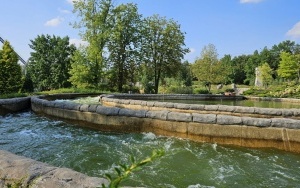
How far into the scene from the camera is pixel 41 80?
44.9 metres

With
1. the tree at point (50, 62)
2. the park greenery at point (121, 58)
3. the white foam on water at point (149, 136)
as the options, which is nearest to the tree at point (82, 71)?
the park greenery at point (121, 58)

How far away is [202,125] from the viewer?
6387 millimetres

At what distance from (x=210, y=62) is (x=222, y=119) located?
36.6 meters

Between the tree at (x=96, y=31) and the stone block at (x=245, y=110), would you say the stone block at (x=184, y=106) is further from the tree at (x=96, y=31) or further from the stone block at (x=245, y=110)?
the tree at (x=96, y=31)

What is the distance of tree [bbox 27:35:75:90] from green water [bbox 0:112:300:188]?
1492 inches

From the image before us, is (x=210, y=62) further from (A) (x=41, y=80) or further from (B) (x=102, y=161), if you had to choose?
(B) (x=102, y=161)

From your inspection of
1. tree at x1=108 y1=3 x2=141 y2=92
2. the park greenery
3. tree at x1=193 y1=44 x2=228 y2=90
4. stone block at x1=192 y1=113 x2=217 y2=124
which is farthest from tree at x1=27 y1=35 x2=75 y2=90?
stone block at x1=192 y1=113 x2=217 y2=124

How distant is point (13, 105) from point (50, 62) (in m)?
36.2

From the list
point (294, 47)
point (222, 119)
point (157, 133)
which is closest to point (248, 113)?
point (222, 119)

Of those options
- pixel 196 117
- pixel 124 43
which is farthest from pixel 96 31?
pixel 196 117

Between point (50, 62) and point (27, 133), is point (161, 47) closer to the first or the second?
point (50, 62)

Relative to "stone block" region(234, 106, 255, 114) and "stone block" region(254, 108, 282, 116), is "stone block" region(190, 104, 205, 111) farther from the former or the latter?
"stone block" region(254, 108, 282, 116)

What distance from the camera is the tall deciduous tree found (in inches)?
1016

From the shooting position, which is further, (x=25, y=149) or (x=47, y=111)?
(x=47, y=111)
